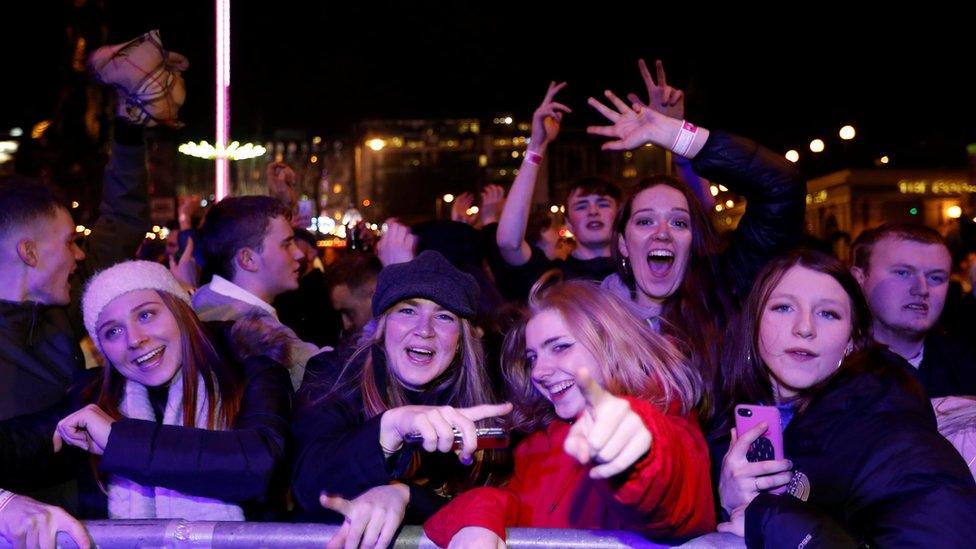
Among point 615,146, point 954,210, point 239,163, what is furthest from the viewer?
point 239,163

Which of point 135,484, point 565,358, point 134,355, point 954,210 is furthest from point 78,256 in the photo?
point 954,210

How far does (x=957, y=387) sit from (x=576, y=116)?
56.8 meters

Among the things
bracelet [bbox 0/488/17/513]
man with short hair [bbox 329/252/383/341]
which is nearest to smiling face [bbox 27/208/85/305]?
bracelet [bbox 0/488/17/513]

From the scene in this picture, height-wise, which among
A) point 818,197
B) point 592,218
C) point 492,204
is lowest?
point 592,218

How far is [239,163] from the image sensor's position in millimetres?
93625

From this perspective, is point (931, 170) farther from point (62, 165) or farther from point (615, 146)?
point (615, 146)

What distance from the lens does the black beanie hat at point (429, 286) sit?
318 cm

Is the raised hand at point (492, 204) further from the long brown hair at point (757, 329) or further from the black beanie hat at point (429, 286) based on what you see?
the long brown hair at point (757, 329)

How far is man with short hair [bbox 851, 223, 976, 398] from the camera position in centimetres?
396

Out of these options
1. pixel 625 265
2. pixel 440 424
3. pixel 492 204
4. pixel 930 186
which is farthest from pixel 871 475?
pixel 930 186

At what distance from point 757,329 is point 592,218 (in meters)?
2.85

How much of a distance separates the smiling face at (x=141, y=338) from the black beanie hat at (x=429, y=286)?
78 cm

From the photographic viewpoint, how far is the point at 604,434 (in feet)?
5.72

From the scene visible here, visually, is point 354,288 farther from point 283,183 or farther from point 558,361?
point 558,361
